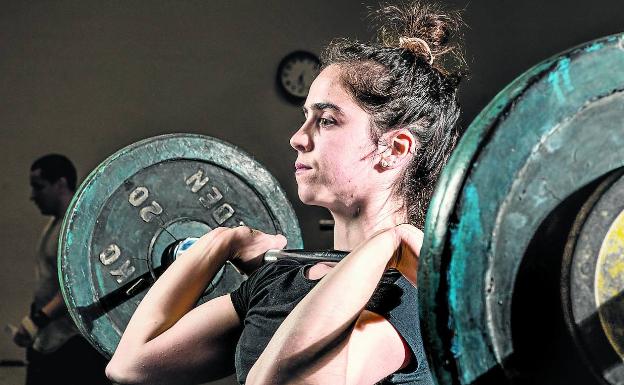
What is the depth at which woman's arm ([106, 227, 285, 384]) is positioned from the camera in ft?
4.66

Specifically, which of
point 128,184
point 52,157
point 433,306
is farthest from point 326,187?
point 52,157

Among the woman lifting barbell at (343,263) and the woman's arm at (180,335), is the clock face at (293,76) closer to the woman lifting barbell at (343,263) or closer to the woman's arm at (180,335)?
the woman lifting barbell at (343,263)

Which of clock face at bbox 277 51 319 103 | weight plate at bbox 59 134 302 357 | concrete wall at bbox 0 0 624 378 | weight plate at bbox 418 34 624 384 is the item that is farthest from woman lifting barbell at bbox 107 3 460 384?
clock face at bbox 277 51 319 103

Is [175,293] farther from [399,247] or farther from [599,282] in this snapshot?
[599,282]

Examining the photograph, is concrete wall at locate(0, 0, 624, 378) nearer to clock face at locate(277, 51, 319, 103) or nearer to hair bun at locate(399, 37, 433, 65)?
clock face at locate(277, 51, 319, 103)

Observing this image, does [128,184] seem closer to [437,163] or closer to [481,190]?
[437,163]

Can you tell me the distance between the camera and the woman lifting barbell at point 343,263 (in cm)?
107

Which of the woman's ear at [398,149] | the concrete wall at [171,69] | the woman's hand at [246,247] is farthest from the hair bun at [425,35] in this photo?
the concrete wall at [171,69]

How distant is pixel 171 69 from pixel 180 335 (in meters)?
3.16

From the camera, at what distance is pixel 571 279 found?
2.85 ft

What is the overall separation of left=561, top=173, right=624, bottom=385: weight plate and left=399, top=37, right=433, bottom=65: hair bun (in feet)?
2.08

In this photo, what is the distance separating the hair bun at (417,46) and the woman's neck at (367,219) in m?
0.29

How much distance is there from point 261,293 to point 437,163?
0.39m

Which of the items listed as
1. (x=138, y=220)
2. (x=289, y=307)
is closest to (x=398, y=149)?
(x=289, y=307)
